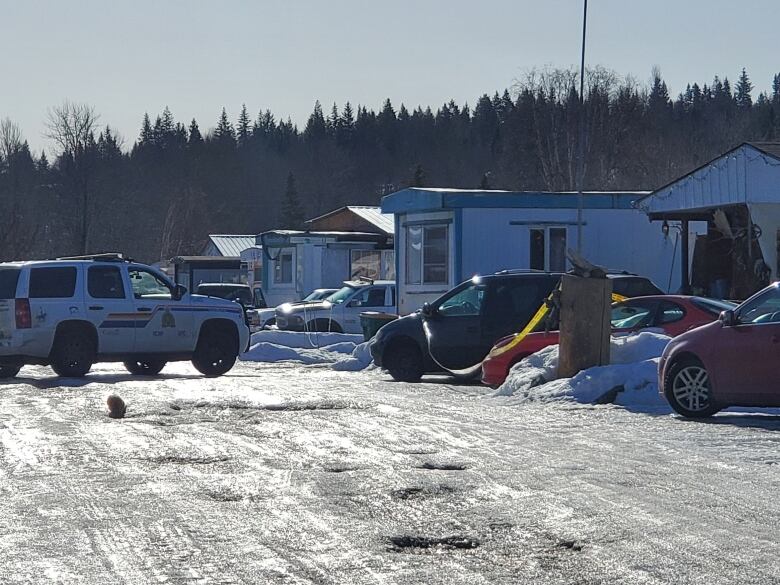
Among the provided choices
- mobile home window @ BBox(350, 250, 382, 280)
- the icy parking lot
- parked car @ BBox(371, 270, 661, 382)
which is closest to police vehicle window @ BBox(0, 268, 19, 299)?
parked car @ BBox(371, 270, 661, 382)

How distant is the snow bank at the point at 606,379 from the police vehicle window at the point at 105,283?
7.41 m

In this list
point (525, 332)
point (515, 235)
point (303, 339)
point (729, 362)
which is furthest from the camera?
point (515, 235)

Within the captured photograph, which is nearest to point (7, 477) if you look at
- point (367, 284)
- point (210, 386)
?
point (210, 386)

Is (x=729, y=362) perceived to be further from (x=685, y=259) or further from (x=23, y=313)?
(x=685, y=259)

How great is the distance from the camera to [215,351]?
22484 mm

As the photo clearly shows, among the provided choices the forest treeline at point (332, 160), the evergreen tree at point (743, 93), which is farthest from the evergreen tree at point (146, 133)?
the evergreen tree at point (743, 93)

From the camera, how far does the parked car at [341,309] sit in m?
33.2

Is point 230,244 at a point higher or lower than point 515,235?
higher

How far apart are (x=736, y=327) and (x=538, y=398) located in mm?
3000

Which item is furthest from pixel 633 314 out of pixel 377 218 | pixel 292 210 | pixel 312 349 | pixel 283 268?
pixel 292 210

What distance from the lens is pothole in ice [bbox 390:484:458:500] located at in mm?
8508

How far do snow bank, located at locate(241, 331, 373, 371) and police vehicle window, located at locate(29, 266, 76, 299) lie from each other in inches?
218

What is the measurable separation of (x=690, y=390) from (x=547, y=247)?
17.5 m

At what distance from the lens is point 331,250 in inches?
1820
